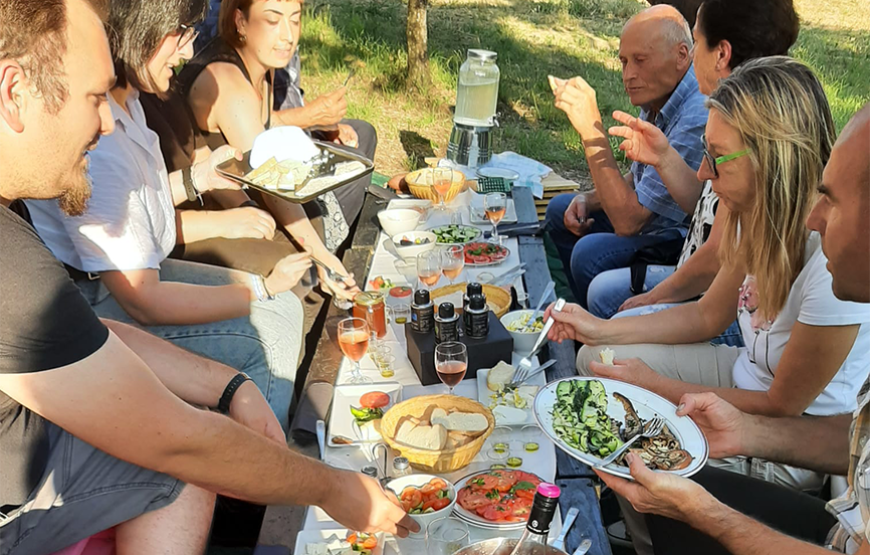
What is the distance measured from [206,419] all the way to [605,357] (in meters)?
1.41

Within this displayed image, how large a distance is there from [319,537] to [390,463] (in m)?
0.32

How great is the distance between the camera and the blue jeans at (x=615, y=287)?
372cm

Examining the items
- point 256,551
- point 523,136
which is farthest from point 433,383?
point 523,136

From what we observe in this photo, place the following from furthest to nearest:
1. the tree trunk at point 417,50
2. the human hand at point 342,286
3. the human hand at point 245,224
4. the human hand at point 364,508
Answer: the tree trunk at point 417,50
the human hand at point 245,224
the human hand at point 342,286
the human hand at point 364,508

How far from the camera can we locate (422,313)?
8.30ft

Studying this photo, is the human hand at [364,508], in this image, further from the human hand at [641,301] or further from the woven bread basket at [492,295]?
the human hand at [641,301]

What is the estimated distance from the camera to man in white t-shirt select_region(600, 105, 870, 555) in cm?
165

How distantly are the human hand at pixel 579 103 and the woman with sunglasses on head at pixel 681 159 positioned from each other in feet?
1.05

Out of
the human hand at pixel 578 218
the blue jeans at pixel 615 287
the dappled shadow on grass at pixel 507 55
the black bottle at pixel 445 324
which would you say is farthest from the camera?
the dappled shadow on grass at pixel 507 55

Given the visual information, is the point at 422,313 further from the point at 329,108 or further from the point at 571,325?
the point at 329,108

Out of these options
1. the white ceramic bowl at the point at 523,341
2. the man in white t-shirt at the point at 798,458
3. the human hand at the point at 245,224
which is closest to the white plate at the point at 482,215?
the human hand at the point at 245,224

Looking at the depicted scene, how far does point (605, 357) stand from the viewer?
2594 millimetres

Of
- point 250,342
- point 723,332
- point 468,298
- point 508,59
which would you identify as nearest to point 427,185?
point 250,342

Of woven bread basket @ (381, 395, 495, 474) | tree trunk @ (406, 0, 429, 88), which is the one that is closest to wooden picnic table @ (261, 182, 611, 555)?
woven bread basket @ (381, 395, 495, 474)
